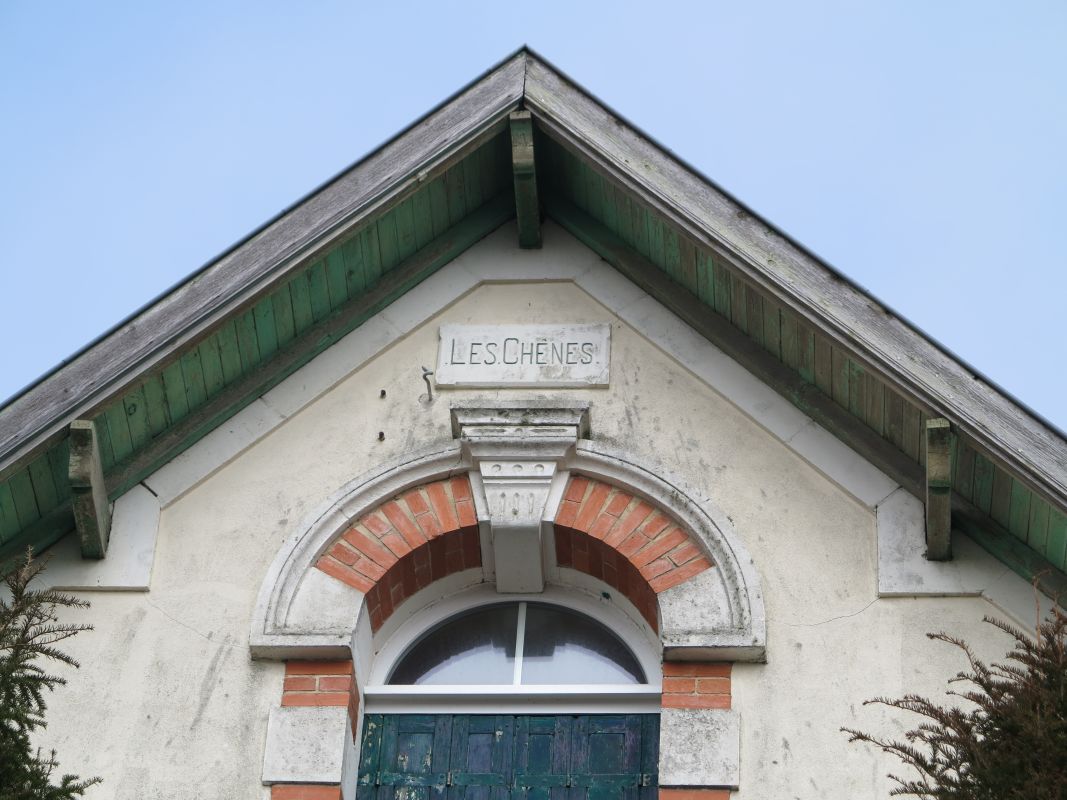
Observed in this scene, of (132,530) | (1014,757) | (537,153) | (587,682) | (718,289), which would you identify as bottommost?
(1014,757)

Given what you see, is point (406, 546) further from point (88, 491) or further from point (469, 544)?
point (88, 491)

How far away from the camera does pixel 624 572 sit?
7348 millimetres

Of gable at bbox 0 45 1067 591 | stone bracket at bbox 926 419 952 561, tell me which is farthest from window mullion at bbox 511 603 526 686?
stone bracket at bbox 926 419 952 561

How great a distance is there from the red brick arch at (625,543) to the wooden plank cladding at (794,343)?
0.87 meters

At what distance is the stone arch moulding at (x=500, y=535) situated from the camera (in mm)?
7062

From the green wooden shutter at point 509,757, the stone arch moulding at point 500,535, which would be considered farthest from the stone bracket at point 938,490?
the green wooden shutter at point 509,757

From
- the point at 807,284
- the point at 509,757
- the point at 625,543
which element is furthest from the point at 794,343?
the point at 509,757

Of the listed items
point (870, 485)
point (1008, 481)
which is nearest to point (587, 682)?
point (870, 485)

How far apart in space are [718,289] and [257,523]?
88.7 inches

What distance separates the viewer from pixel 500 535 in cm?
739

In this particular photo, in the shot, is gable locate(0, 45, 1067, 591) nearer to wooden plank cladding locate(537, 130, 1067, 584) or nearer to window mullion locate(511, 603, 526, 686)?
wooden plank cladding locate(537, 130, 1067, 584)

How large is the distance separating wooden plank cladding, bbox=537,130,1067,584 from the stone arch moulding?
78cm

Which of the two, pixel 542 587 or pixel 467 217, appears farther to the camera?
pixel 467 217

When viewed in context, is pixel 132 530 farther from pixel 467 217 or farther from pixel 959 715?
pixel 959 715
